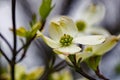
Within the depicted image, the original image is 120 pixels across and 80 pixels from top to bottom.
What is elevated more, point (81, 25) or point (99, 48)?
point (99, 48)

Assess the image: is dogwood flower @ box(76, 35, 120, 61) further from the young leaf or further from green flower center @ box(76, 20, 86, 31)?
green flower center @ box(76, 20, 86, 31)

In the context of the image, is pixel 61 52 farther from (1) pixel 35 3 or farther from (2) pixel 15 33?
(1) pixel 35 3

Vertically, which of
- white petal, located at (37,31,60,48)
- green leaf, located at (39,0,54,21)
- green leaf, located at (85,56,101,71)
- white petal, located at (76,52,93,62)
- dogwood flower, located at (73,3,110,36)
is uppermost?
green leaf, located at (39,0,54,21)

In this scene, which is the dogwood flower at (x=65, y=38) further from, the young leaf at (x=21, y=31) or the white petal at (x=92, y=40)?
the young leaf at (x=21, y=31)

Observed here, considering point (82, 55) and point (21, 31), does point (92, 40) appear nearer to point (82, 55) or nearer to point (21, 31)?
point (82, 55)

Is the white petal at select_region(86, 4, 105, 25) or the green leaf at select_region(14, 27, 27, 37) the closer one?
the green leaf at select_region(14, 27, 27, 37)

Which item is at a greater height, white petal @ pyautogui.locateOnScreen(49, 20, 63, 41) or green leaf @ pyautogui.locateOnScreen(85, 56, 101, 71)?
white petal @ pyautogui.locateOnScreen(49, 20, 63, 41)

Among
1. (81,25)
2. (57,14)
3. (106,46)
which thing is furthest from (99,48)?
(57,14)

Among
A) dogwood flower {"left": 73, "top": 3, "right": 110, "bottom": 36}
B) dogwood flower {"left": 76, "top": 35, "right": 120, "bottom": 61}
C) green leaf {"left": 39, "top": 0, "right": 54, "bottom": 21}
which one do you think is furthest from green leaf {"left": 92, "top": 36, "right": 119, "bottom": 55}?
dogwood flower {"left": 73, "top": 3, "right": 110, "bottom": 36}
